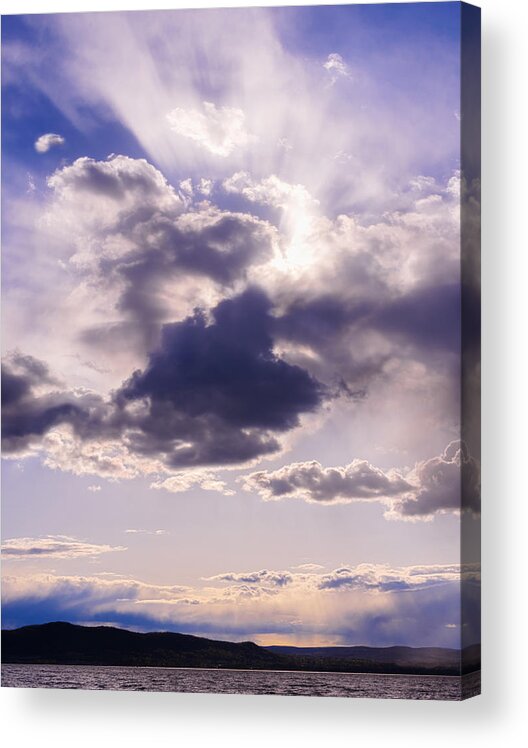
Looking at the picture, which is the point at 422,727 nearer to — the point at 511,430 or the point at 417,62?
the point at 511,430

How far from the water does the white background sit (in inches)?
7.4

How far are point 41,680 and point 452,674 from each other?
2324mm

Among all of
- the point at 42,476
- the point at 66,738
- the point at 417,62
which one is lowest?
the point at 66,738

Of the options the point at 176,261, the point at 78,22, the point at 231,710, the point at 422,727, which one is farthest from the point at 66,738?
the point at 78,22

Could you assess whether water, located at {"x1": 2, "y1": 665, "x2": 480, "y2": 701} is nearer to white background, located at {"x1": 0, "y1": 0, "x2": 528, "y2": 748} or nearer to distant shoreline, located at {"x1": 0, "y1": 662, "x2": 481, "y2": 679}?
distant shoreline, located at {"x1": 0, "y1": 662, "x2": 481, "y2": 679}

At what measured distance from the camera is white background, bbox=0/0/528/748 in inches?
327

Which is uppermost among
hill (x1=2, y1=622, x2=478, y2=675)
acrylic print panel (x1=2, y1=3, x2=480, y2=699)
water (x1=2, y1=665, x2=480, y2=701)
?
acrylic print panel (x1=2, y1=3, x2=480, y2=699)

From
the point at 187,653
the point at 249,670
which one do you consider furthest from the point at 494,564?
the point at 187,653

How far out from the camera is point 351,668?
27.0ft

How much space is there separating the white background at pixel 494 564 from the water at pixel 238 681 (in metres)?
0.19

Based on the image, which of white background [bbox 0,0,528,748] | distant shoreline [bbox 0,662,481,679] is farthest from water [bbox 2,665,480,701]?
white background [bbox 0,0,528,748]

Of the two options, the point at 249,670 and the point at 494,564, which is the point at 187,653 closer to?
the point at 249,670

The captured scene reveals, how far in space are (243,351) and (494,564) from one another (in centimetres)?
184

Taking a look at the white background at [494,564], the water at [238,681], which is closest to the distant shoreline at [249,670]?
the water at [238,681]
